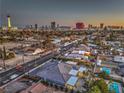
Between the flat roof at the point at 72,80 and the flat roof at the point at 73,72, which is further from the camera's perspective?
the flat roof at the point at 73,72

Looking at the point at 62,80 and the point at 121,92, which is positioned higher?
the point at 62,80

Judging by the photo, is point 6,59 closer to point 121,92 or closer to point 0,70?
point 0,70

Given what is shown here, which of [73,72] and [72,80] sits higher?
[73,72]

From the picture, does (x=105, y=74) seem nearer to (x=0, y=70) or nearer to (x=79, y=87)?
(x=79, y=87)

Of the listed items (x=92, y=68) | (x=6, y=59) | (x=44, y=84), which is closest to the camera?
(x=44, y=84)

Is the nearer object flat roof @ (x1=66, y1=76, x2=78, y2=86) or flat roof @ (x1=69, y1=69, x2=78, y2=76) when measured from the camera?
flat roof @ (x1=66, y1=76, x2=78, y2=86)

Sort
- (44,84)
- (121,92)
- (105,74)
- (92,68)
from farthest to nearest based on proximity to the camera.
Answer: (92,68) → (105,74) → (44,84) → (121,92)

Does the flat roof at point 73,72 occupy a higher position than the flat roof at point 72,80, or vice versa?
the flat roof at point 73,72

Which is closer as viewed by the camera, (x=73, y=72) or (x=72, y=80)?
(x=72, y=80)

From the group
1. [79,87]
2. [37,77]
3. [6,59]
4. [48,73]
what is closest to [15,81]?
[37,77]

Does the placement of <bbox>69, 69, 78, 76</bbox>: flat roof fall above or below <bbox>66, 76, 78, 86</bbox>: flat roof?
above

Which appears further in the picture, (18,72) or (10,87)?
(18,72)
